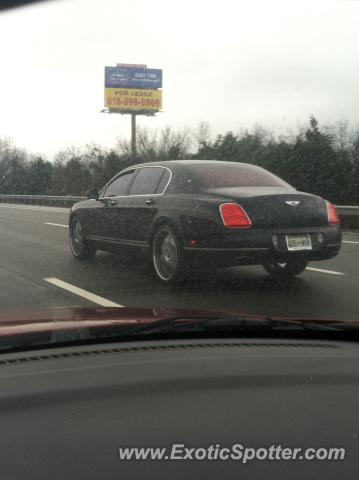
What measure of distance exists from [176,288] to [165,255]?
0.48m

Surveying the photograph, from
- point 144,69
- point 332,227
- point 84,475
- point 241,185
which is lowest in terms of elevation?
point 84,475

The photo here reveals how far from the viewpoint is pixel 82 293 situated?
6.69 metres

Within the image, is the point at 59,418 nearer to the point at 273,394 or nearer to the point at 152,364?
the point at 152,364

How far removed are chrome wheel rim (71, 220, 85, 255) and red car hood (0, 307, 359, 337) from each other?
18.7 feet

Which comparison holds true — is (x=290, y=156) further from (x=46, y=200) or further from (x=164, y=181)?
(x=46, y=200)

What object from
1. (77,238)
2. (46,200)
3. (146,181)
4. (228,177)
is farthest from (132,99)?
(228,177)

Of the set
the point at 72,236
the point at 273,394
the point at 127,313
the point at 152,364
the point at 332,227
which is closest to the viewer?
the point at 273,394

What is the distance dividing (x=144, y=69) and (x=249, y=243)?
141ft

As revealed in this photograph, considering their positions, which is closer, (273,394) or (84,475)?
(84,475)

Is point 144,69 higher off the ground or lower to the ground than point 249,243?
higher

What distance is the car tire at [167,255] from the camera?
6770 mm

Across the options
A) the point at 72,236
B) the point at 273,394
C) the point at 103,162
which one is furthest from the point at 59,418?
the point at 103,162

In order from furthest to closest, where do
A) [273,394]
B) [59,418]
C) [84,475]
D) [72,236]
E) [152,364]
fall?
[72,236], [152,364], [273,394], [59,418], [84,475]

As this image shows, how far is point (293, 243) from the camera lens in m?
6.42
